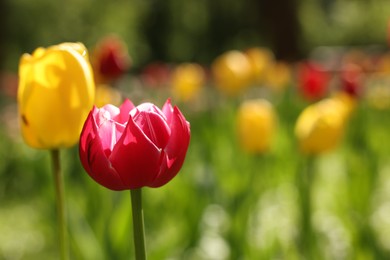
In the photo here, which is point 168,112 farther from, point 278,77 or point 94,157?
point 278,77

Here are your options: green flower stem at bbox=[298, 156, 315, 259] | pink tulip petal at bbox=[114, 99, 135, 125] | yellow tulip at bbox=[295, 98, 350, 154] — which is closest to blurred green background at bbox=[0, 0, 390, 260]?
green flower stem at bbox=[298, 156, 315, 259]

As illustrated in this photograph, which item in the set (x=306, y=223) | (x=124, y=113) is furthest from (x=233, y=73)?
(x=124, y=113)

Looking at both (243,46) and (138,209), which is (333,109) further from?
(243,46)

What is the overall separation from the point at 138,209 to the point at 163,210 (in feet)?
6.57

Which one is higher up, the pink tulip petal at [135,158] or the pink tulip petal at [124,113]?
the pink tulip petal at [124,113]

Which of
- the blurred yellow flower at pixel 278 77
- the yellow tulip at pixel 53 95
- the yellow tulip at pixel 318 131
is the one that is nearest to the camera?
the yellow tulip at pixel 53 95

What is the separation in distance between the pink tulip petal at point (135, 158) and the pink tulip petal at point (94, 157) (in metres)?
0.01

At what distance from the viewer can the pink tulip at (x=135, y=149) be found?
2.94 ft

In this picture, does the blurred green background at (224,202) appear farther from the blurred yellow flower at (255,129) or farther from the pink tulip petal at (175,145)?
the pink tulip petal at (175,145)

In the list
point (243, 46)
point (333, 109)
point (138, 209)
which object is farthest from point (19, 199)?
point (243, 46)

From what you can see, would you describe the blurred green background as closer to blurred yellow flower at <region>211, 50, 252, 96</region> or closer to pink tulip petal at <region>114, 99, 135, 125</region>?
blurred yellow flower at <region>211, 50, 252, 96</region>

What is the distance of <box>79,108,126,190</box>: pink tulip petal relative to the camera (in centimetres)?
89

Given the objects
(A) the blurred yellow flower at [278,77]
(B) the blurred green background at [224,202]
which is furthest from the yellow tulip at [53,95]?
(A) the blurred yellow flower at [278,77]

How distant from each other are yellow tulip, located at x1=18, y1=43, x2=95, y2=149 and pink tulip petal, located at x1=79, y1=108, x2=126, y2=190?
361 mm
